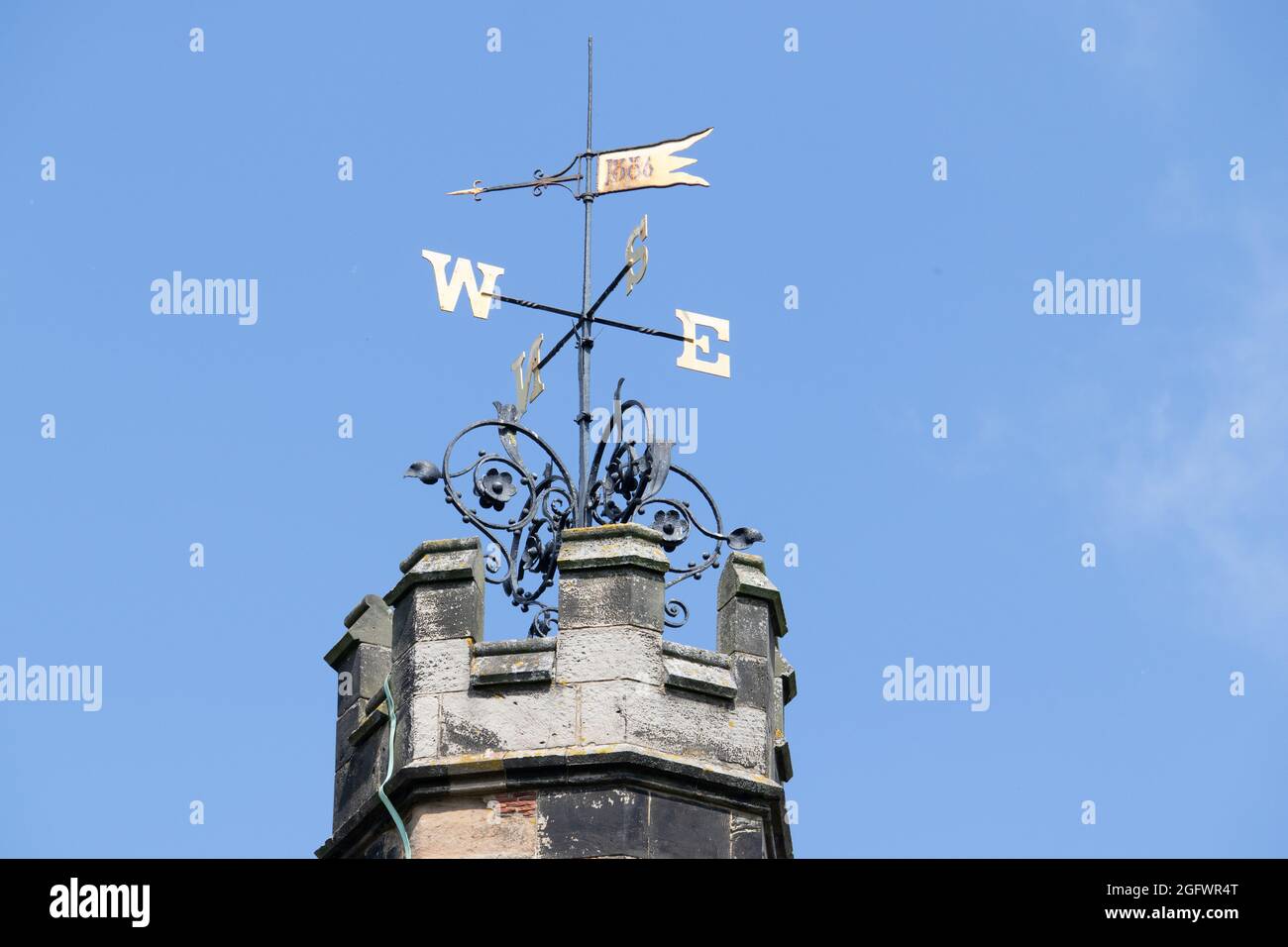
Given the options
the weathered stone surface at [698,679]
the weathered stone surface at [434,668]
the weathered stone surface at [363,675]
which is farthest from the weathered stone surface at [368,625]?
the weathered stone surface at [698,679]

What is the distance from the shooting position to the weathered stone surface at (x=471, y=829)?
54.3 ft

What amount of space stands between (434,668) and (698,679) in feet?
4.56

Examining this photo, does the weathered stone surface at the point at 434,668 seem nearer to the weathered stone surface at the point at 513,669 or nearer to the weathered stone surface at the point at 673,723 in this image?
the weathered stone surface at the point at 513,669

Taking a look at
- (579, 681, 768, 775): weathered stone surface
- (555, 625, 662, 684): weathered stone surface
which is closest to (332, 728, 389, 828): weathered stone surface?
(555, 625, 662, 684): weathered stone surface

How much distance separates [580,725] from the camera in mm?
16734

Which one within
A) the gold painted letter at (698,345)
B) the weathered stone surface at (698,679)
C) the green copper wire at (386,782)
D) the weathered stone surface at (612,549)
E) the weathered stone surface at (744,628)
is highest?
the gold painted letter at (698,345)

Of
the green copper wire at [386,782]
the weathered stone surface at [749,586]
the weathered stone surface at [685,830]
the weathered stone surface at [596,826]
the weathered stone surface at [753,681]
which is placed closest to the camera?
the weathered stone surface at [596,826]

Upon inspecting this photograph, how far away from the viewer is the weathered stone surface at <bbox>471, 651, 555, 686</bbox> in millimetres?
16906

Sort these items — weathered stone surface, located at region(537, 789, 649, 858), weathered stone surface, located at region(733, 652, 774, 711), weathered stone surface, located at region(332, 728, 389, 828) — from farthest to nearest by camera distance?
weathered stone surface, located at region(332, 728, 389, 828) < weathered stone surface, located at region(733, 652, 774, 711) < weathered stone surface, located at region(537, 789, 649, 858)

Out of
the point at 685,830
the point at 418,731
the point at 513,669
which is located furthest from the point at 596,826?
the point at 418,731

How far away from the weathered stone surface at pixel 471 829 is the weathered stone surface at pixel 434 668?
633mm

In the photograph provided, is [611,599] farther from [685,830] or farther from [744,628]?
[685,830]

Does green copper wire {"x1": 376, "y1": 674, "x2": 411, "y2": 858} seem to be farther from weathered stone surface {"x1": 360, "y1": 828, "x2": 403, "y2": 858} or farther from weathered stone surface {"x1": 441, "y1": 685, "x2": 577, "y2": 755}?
weathered stone surface {"x1": 441, "y1": 685, "x2": 577, "y2": 755}
